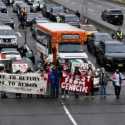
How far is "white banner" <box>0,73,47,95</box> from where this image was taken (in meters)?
26.7

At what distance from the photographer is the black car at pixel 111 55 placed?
36500mm

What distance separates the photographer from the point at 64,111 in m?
24.3

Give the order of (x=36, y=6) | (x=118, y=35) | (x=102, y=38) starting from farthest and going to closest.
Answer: (x=36, y=6)
(x=118, y=35)
(x=102, y=38)

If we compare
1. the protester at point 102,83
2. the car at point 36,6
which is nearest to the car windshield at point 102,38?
the protester at point 102,83

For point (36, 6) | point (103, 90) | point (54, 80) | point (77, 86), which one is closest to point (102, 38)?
point (103, 90)

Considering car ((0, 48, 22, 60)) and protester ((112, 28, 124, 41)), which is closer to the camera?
car ((0, 48, 22, 60))

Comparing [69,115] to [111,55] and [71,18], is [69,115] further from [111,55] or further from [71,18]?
[71,18]

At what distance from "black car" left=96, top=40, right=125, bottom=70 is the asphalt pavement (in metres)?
8.59

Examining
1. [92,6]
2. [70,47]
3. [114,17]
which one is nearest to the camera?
[70,47]

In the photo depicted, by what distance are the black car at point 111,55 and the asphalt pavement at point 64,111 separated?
28.2ft

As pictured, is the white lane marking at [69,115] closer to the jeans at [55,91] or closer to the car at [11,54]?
the jeans at [55,91]

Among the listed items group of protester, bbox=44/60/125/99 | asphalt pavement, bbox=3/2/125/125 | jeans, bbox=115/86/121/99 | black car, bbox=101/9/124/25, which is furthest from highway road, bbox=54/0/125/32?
asphalt pavement, bbox=3/2/125/125

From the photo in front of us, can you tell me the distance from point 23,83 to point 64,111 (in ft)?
10.7

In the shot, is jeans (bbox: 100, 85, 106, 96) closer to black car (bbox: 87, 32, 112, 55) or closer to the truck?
the truck
